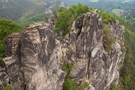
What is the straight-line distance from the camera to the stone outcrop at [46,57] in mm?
13320

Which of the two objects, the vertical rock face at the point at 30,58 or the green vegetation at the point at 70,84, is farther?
the green vegetation at the point at 70,84

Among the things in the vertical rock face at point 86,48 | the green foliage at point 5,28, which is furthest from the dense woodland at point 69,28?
the vertical rock face at point 86,48

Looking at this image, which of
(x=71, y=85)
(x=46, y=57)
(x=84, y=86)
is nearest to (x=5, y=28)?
(x=46, y=57)

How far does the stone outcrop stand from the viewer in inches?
524

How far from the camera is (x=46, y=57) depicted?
1507 cm

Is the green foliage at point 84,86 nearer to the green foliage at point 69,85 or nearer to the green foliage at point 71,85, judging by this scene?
the green foliage at point 71,85

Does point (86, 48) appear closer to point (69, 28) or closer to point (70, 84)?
point (70, 84)

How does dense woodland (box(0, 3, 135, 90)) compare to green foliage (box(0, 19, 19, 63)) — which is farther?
dense woodland (box(0, 3, 135, 90))

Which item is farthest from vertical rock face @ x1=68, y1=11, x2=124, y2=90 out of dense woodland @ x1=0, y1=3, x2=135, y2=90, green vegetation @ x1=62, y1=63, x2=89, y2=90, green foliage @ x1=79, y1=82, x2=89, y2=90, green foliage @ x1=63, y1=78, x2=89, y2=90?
dense woodland @ x1=0, y1=3, x2=135, y2=90

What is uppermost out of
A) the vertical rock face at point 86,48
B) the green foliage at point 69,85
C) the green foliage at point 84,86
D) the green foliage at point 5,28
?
the green foliage at point 5,28

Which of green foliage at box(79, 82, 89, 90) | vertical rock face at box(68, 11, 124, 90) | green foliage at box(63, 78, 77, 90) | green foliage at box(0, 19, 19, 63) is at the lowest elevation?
green foliage at box(79, 82, 89, 90)

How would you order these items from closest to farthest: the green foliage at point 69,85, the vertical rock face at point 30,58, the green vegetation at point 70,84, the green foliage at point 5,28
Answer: the vertical rock face at point 30,58
the green foliage at point 5,28
the green foliage at point 69,85
the green vegetation at point 70,84

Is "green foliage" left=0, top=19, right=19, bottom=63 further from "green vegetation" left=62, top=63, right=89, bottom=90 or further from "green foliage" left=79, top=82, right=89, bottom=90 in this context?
"green foliage" left=79, top=82, right=89, bottom=90

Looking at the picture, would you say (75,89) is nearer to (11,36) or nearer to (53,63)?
(53,63)
